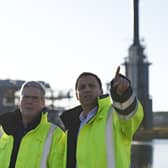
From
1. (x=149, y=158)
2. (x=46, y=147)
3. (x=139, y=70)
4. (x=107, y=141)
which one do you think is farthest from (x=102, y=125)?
(x=139, y=70)

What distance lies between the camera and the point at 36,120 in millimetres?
4562

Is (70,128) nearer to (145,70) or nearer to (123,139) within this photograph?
(123,139)

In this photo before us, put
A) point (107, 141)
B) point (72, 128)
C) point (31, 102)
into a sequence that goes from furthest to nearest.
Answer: point (31, 102), point (72, 128), point (107, 141)

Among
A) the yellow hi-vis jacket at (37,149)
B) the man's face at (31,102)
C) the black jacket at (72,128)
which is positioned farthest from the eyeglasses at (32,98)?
the black jacket at (72,128)

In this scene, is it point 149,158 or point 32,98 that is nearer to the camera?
point 32,98

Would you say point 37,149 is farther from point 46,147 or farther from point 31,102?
point 31,102

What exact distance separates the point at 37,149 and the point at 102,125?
2.22 ft

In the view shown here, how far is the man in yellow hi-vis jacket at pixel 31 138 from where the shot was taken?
14.5 ft

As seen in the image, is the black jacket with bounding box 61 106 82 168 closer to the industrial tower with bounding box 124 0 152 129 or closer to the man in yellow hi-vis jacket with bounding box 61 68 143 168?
the man in yellow hi-vis jacket with bounding box 61 68 143 168

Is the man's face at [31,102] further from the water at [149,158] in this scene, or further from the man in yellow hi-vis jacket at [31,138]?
the water at [149,158]

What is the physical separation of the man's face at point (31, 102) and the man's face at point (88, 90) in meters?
0.43

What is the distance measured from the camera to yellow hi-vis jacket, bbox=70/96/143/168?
400 cm

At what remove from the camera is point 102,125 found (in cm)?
411

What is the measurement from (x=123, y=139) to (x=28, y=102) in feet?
3.20
